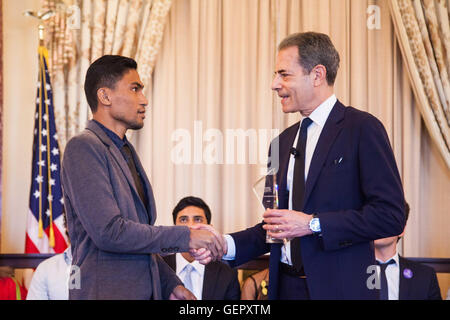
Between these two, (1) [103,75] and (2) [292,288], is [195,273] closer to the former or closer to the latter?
(2) [292,288]

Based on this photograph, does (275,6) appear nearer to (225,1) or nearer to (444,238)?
(225,1)

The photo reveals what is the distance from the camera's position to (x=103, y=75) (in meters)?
2.53

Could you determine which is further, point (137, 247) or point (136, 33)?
point (136, 33)

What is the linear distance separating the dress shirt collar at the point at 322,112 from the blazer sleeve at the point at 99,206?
0.80 metres

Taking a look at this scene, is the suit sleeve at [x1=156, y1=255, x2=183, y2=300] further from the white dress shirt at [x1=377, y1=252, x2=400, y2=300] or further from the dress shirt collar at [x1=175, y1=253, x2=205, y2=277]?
the white dress shirt at [x1=377, y1=252, x2=400, y2=300]

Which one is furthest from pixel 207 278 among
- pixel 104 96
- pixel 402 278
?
pixel 104 96

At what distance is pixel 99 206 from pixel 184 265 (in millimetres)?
1746

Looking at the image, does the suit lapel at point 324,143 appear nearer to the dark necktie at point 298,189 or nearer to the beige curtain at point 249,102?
the dark necktie at point 298,189

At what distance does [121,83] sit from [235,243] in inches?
35.7

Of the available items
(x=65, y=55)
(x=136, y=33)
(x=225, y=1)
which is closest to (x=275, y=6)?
(x=225, y=1)

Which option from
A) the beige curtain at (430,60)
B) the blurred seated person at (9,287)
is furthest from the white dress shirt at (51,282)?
the beige curtain at (430,60)

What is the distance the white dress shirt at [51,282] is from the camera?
10.9ft

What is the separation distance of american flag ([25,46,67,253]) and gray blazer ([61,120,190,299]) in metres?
2.19
